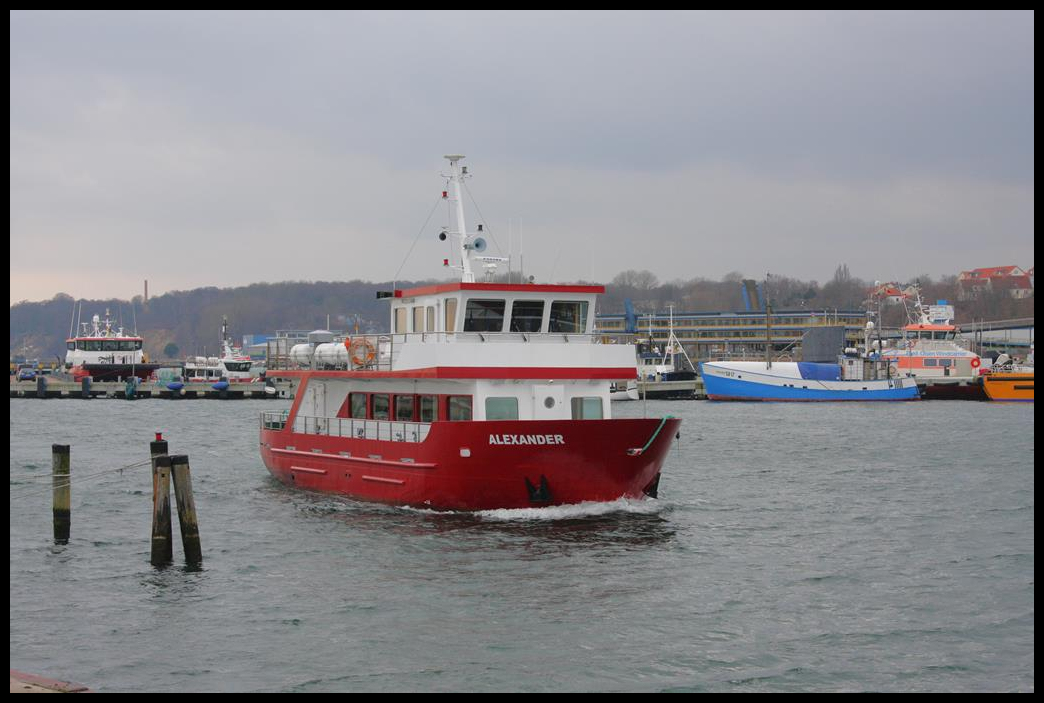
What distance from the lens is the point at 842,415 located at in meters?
75.6

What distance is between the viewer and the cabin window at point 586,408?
91.6ft

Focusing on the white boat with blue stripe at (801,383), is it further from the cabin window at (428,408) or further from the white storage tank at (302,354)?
the cabin window at (428,408)

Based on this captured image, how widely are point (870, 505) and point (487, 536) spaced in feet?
41.9

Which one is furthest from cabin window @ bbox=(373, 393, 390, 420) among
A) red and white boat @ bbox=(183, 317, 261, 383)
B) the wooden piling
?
red and white boat @ bbox=(183, 317, 261, 383)

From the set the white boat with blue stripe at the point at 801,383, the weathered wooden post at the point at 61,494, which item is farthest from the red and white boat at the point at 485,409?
the white boat with blue stripe at the point at 801,383

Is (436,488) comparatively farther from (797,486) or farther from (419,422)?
(797,486)

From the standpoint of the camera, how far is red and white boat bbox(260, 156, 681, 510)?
25797 mm

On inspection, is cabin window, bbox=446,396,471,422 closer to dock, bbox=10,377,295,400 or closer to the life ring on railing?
the life ring on railing

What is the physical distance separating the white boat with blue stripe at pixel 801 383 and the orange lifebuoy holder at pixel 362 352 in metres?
66.5

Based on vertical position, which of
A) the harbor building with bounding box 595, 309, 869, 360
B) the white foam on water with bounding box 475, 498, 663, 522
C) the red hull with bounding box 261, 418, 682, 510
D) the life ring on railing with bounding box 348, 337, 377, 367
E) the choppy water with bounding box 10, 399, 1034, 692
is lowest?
the choppy water with bounding box 10, 399, 1034, 692

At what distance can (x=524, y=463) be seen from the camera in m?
25.7

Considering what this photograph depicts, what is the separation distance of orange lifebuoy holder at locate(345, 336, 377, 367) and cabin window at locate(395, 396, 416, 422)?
1.23m

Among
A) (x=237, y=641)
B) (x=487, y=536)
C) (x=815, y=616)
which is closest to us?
(x=237, y=641)
